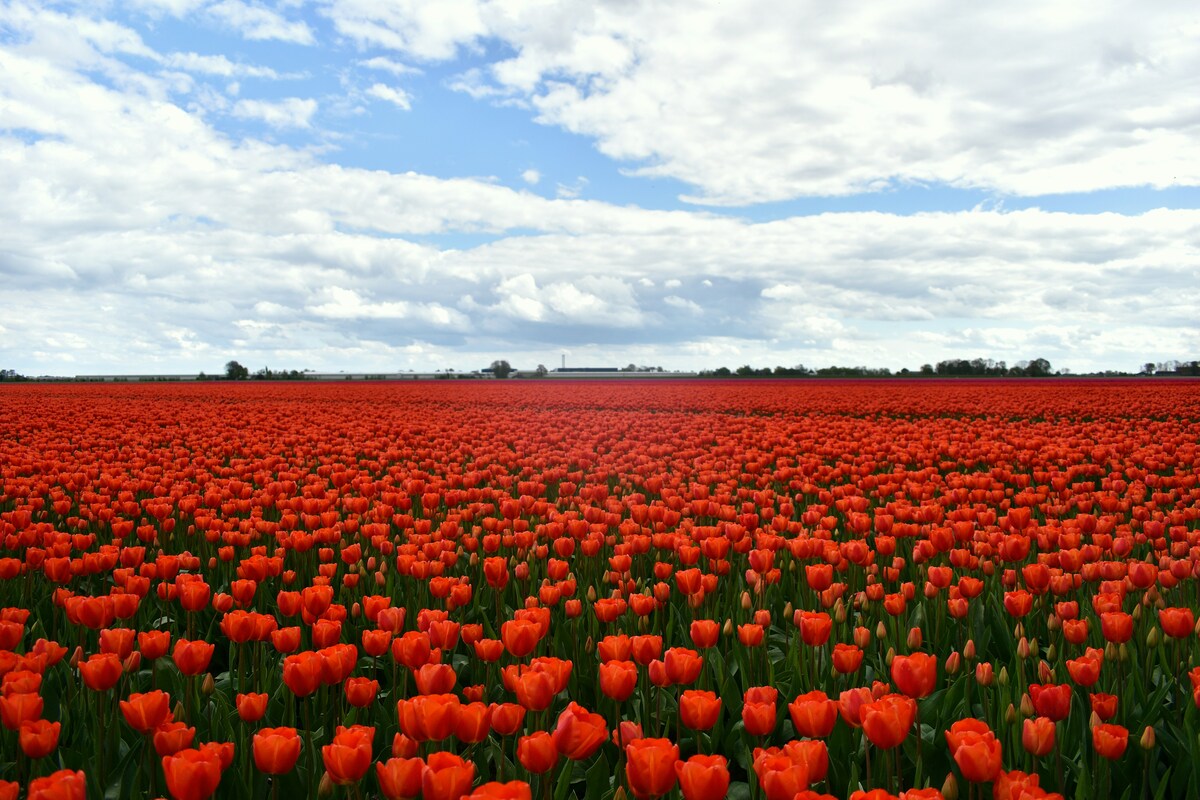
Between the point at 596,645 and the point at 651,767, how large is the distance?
2313mm

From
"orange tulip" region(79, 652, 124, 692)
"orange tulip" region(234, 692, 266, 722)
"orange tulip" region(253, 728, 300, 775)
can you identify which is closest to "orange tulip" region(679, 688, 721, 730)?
"orange tulip" region(253, 728, 300, 775)

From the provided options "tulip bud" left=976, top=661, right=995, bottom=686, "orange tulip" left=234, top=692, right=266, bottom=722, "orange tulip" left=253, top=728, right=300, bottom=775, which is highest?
"orange tulip" left=253, top=728, right=300, bottom=775

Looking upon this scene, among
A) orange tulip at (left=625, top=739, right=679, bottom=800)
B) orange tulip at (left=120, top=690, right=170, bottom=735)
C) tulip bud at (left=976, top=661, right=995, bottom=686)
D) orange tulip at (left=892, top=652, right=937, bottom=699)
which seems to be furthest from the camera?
tulip bud at (left=976, top=661, right=995, bottom=686)

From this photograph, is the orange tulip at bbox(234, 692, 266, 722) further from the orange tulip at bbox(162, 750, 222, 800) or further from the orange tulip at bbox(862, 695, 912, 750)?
the orange tulip at bbox(862, 695, 912, 750)

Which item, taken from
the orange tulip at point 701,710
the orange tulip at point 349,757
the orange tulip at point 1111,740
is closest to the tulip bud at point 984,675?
the orange tulip at point 1111,740

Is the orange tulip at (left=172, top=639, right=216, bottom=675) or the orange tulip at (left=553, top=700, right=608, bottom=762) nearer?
the orange tulip at (left=553, top=700, right=608, bottom=762)

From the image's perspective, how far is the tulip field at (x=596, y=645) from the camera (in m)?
2.55

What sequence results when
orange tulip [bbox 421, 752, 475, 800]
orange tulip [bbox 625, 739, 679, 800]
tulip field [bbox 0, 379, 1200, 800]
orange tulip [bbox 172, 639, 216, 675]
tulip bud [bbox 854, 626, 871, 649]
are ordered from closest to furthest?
orange tulip [bbox 421, 752, 475, 800] < orange tulip [bbox 625, 739, 679, 800] < tulip field [bbox 0, 379, 1200, 800] < orange tulip [bbox 172, 639, 216, 675] < tulip bud [bbox 854, 626, 871, 649]

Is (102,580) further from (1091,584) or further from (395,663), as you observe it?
(1091,584)

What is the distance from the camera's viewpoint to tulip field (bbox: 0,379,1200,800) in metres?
2.55

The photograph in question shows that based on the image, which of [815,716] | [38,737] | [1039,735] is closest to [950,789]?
[1039,735]

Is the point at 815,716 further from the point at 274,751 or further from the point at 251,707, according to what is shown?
the point at 251,707

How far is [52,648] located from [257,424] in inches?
539

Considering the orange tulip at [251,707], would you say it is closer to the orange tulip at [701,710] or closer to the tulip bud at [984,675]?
the orange tulip at [701,710]
